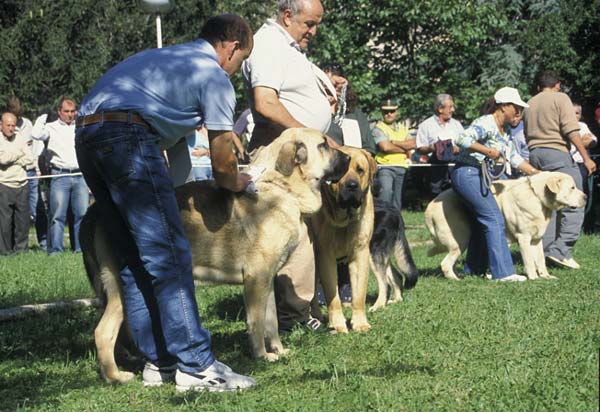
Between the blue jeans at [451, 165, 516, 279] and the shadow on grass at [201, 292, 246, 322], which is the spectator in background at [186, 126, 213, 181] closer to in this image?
the blue jeans at [451, 165, 516, 279]

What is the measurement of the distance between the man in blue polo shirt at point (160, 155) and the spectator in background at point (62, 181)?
8341 millimetres

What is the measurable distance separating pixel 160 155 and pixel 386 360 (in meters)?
1.83

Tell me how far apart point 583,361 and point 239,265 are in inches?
84.0

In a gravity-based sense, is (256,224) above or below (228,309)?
above

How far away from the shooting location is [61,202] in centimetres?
1261

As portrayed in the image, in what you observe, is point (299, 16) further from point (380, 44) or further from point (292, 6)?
point (380, 44)

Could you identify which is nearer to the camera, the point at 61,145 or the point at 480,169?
the point at 480,169

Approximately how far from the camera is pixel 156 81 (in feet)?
14.7

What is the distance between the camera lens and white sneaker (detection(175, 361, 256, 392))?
447cm

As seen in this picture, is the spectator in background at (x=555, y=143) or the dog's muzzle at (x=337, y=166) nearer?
the dog's muzzle at (x=337, y=166)

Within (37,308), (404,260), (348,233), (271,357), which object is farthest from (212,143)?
(404,260)

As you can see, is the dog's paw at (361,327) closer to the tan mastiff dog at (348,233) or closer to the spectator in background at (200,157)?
the tan mastiff dog at (348,233)

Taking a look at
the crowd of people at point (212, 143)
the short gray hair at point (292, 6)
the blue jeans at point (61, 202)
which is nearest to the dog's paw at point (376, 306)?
the crowd of people at point (212, 143)

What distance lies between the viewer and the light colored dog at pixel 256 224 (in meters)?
5.13
